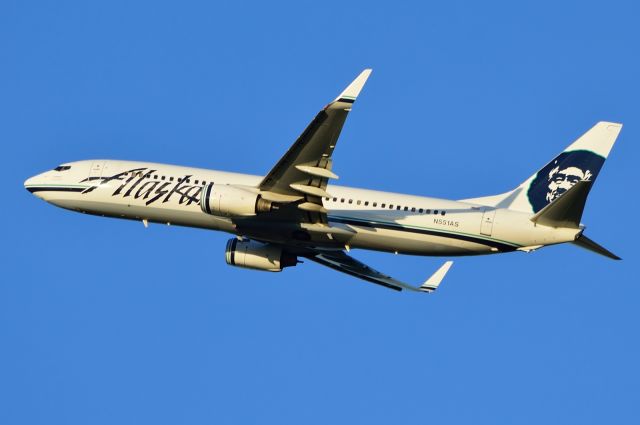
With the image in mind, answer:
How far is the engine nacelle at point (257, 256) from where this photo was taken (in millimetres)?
53719

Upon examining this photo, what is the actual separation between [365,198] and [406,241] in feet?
9.46

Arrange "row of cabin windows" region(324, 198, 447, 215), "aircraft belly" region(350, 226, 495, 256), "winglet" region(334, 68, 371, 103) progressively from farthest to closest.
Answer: "row of cabin windows" region(324, 198, 447, 215), "aircraft belly" region(350, 226, 495, 256), "winglet" region(334, 68, 371, 103)

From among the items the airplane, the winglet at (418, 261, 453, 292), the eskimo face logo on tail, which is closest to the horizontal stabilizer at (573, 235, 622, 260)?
the airplane

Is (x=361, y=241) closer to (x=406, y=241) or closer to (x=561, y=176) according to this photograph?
(x=406, y=241)

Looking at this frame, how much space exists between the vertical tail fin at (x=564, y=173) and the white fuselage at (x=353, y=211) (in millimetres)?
2072

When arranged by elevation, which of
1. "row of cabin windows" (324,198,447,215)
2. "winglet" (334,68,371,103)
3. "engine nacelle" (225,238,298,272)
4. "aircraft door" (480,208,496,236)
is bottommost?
"engine nacelle" (225,238,298,272)

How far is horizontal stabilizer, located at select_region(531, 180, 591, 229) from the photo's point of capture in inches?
1805

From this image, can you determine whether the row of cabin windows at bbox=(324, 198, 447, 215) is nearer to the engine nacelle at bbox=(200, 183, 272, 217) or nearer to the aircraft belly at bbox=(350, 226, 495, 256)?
the aircraft belly at bbox=(350, 226, 495, 256)

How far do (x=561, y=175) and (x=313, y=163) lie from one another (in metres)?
14.1

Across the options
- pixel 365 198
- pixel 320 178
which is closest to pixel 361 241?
pixel 365 198

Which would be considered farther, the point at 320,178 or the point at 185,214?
the point at 185,214

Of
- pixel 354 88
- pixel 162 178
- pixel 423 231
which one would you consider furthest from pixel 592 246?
pixel 162 178

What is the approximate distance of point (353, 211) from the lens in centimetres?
5116

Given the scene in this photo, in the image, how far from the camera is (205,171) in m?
53.9
